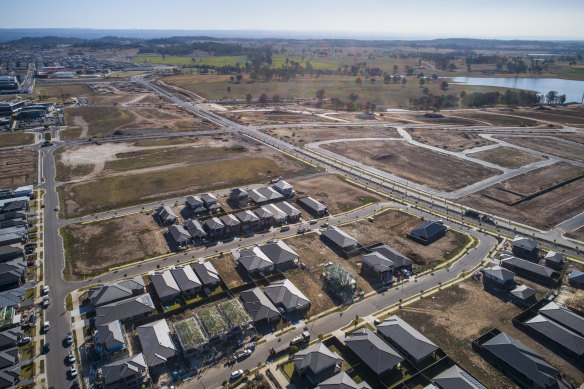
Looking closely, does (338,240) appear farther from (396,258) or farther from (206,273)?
(206,273)

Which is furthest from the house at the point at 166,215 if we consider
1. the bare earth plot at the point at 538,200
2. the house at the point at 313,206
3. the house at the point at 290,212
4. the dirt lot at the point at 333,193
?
the bare earth plot at the point at 538,200

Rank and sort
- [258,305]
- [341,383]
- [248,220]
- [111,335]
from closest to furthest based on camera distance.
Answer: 1. [341,383]
2. [111,335]
3. [258,305]
4. [248,220]

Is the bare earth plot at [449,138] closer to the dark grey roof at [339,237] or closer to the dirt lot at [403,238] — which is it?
the dirt lot at [403,238]

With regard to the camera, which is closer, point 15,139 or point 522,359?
point 522,359

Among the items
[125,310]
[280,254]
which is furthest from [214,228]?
[125,310]

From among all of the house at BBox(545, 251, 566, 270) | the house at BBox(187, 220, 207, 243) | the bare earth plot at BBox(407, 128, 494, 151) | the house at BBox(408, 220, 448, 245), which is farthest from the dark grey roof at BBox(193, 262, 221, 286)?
the bare earth plot at BBox(407, 128, 494, 151)

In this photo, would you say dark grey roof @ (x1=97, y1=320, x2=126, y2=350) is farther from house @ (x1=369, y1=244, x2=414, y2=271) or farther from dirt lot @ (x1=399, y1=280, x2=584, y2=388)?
house @ (x1=369, y1=244, x2=414, y2=271)
